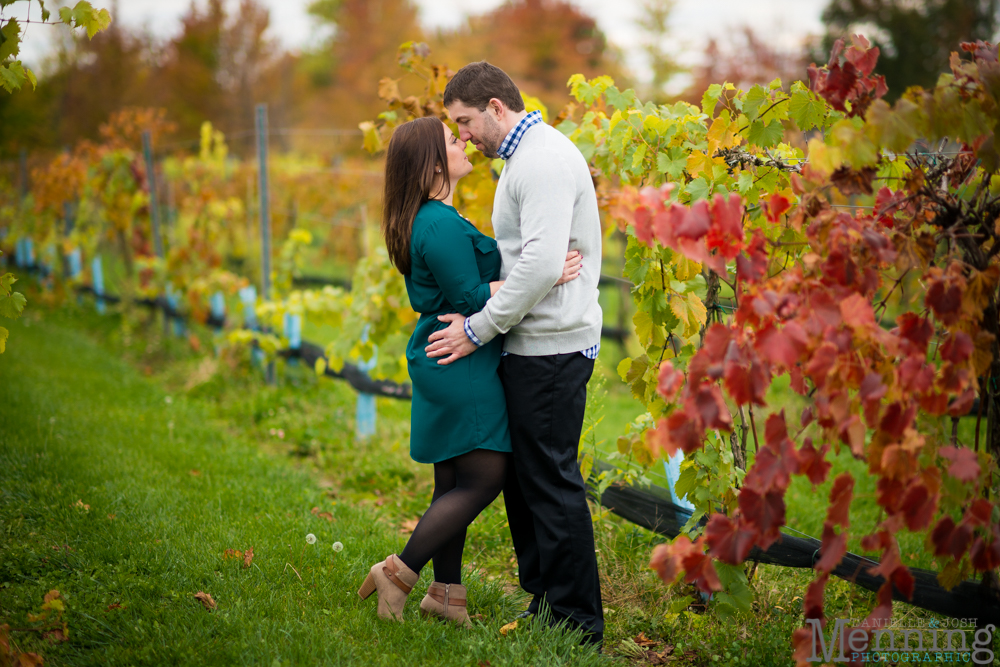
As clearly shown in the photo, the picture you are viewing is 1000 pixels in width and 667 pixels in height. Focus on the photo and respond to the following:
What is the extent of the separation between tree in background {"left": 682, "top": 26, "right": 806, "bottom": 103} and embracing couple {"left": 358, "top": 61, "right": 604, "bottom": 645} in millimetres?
15028

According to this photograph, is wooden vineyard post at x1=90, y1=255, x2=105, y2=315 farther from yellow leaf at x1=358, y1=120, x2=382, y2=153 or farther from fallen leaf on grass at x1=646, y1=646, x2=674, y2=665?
fallen leaf on grass at x1=646, y1=646, x2=674, y2=665

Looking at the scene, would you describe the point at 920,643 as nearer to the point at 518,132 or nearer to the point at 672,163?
the point at 672,163

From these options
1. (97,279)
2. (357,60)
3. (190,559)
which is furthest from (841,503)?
(357,60)

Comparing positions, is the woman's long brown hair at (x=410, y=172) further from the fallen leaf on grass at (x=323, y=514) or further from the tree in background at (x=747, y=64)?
the tree in background at (x=747, y=64)

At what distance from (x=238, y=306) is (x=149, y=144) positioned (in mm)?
2880

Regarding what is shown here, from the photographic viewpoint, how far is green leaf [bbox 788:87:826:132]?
227 centimetres

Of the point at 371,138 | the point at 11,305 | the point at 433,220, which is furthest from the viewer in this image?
the point at 371,138

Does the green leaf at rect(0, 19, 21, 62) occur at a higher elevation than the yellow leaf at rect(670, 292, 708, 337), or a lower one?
higher

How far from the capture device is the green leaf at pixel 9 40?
202 centimetres

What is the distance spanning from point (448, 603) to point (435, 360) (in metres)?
0.85

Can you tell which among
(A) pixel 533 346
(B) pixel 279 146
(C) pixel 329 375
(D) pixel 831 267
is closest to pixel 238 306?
(C) pixel 329 375

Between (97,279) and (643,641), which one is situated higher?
(97,279)

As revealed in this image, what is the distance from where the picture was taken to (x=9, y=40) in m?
2.03

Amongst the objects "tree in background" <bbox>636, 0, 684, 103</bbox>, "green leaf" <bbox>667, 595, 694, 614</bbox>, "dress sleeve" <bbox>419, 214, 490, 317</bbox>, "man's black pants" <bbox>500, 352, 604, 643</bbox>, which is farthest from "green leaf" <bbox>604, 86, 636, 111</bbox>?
"tree in background" <bbox>636, 0, 684, 103</bbox>
